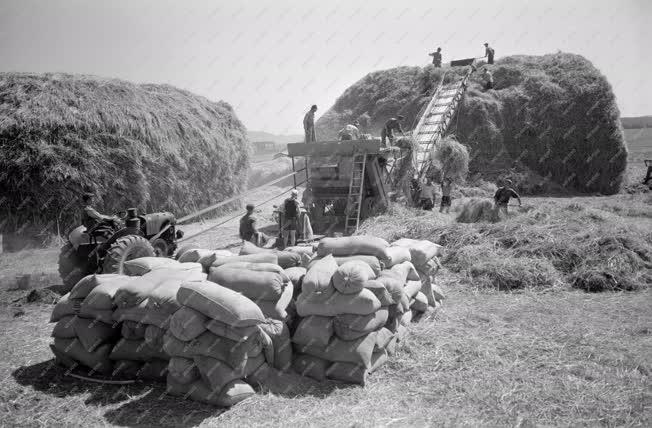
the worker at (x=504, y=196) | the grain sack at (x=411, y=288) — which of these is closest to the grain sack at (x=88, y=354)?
the grain sack at (x=411, y=288)

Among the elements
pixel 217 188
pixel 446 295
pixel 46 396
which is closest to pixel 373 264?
pixel 446 295

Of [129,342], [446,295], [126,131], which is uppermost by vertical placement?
[126,131]

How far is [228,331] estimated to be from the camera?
3719 mm

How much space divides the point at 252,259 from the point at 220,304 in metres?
1.15

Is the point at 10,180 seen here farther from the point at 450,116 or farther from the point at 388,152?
the point at 450,116

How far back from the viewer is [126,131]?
473 inches

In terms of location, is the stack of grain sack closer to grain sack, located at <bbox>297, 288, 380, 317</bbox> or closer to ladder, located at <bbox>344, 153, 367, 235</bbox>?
grain sack, located at <bbox>297, 288, 380, 317</bbox>

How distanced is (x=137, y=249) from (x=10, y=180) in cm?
622

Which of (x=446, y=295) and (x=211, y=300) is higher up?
(x=211, y=300)

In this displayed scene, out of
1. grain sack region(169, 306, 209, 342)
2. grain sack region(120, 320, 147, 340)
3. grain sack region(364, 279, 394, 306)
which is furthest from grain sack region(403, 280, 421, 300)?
grain sack region(120, 320, 147, 340)

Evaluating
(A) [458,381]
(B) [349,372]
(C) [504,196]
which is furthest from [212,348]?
(C) [504,196]

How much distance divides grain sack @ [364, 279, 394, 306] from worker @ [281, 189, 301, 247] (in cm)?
522

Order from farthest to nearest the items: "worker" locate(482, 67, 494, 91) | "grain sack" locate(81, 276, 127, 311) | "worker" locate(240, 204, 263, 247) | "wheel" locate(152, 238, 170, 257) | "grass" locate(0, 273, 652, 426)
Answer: "worker" locate(482, 67, 494, 91) → "worker" locate(240, 204, 263, 247) → "wheel" locate(152, 238, 170, 257) → "grain sack" locate(81, 276, 127, 311) → "grass" locate(0, 273, 652, 426)

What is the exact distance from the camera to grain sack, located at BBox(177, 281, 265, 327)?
3.64 m
